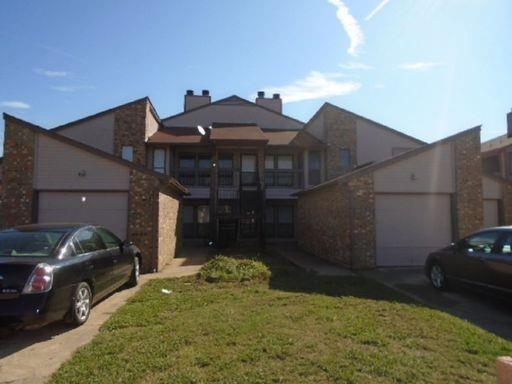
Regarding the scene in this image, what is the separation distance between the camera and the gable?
2336 cm

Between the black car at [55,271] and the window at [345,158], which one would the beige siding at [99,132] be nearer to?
the window at [345,158]

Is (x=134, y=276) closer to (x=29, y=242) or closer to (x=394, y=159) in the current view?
(x=29, y=242)

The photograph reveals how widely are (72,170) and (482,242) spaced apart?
1070 cm

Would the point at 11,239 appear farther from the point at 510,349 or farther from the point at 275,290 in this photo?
the point at 510,349

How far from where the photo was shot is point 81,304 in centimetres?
563

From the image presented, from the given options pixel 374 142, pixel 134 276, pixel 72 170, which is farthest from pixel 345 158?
pixel 134 276

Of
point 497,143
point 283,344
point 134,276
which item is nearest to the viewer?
point 283,344

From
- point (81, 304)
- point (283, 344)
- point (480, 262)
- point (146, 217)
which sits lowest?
point (283, 344)

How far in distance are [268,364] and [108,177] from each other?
28.2ft

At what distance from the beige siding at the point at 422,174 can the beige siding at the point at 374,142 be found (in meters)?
8.59

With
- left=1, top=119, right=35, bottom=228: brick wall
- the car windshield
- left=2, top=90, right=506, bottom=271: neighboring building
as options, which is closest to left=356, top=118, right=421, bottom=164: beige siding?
left=2, top=90, right=506, bottom=271: neighboring building

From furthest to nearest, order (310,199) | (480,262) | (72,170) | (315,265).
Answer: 1. (310,199)
2. (315,265)
3. (72,170)
4. (480,262)

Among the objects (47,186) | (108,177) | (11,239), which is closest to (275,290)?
(11,239)

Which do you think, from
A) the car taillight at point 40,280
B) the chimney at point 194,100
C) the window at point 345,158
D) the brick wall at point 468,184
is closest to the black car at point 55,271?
the car taillight at point 40,280
